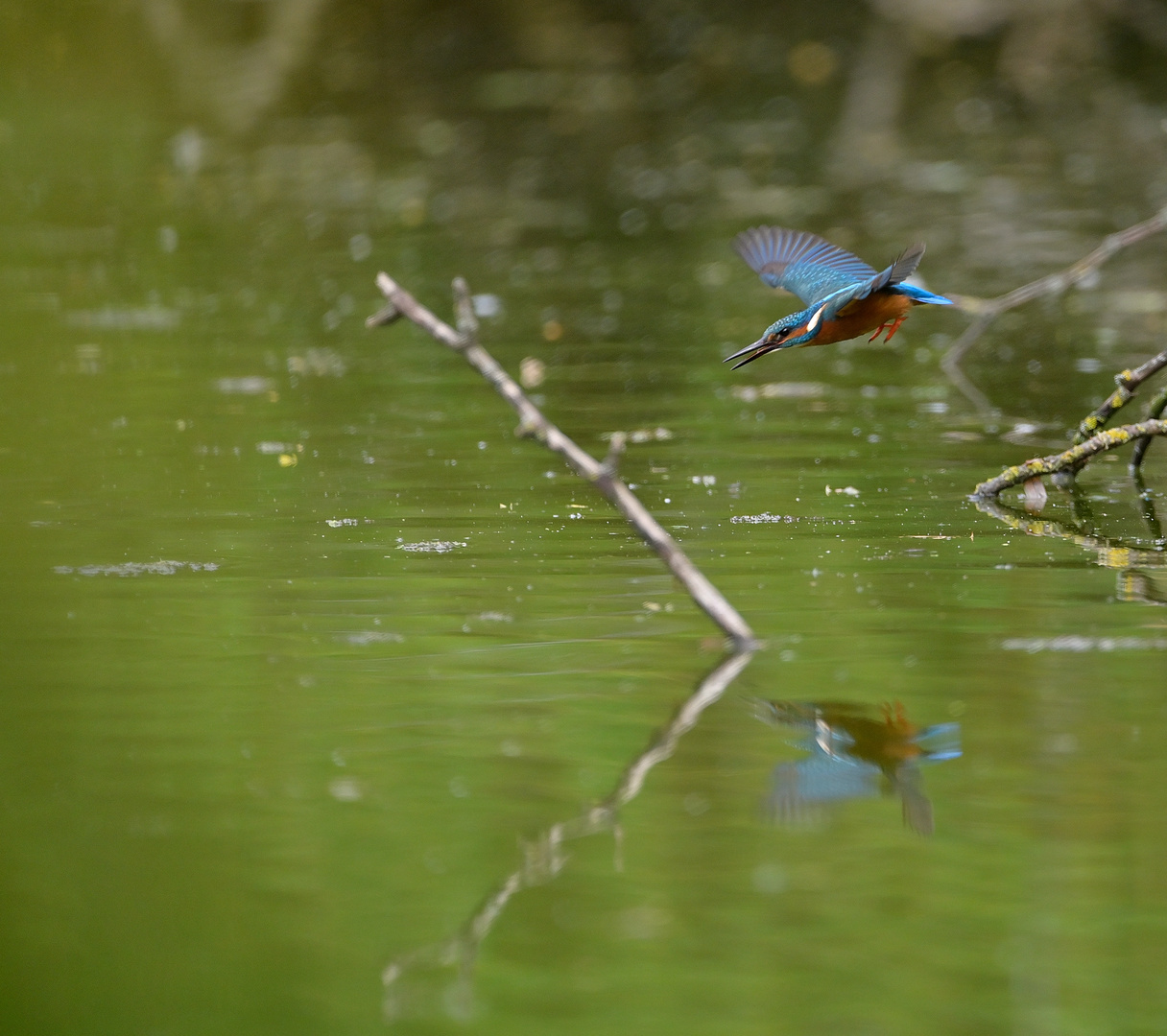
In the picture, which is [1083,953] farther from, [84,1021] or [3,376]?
[3,376]

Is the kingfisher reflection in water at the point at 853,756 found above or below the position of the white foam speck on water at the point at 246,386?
below

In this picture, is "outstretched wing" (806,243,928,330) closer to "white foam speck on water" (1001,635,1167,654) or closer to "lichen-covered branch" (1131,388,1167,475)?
"white foam speck on water" (1001,635,1167,654)

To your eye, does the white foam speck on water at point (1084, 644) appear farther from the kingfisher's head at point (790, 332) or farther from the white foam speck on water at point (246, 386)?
the white foam speck on water at point (246, 386)

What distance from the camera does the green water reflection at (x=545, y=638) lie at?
2934mm

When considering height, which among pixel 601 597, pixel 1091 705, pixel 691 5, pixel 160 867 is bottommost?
pixel 160 867

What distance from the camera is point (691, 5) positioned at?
22.8m

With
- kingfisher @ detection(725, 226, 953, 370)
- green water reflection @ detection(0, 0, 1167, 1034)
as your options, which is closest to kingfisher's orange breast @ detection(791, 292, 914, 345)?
kingfisher @ detection(725, 226, 953, 370)

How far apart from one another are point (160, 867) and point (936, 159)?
1357 cm

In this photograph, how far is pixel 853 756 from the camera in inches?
147

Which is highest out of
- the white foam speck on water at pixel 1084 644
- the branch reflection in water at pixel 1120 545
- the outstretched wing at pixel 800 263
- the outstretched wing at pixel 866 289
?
the outstretched wing at pixel 800 263

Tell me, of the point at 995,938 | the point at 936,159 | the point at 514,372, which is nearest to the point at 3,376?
the point at 514,372

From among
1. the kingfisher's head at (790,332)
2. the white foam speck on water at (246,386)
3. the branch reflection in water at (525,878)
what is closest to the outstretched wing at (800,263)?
the kingfisher's head at (790,332)

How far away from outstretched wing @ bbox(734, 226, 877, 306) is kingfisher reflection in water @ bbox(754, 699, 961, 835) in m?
1.39

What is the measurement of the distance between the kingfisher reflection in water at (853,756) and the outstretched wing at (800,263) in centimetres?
139
